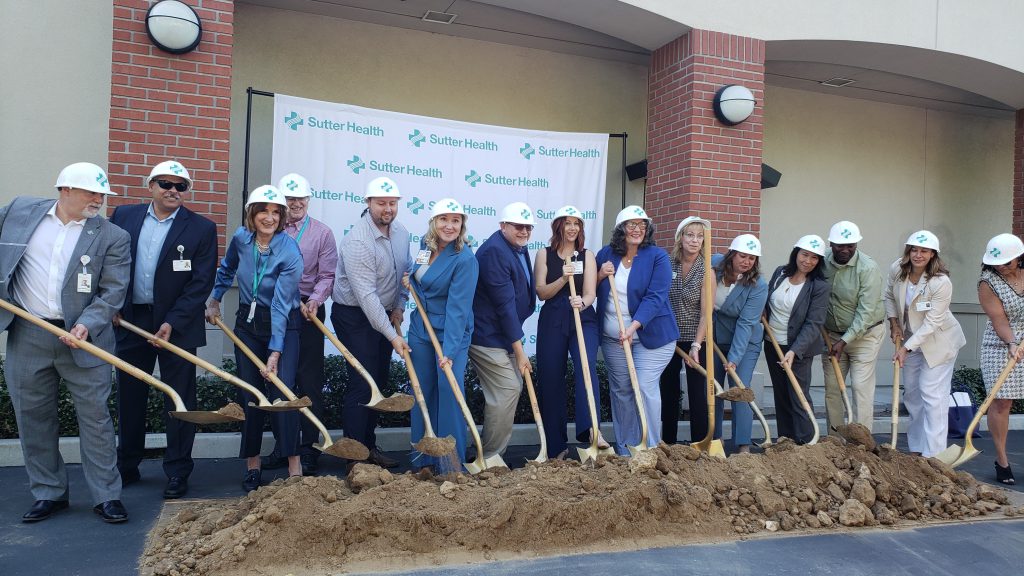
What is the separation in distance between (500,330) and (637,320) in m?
0.99

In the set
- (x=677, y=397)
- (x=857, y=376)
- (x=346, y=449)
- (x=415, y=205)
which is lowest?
(x=346, y=449)

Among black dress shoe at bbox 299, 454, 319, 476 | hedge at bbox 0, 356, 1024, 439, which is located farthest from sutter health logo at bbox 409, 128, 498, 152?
black dress shoe at bbox 299, 454, 319, 476

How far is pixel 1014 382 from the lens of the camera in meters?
5.94

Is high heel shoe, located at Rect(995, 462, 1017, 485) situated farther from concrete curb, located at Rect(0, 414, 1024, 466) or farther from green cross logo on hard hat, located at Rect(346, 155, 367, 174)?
green cross logo on hard hat, located at Rect(346, 155, 367, 174)

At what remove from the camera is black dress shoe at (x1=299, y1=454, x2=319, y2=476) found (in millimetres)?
5430

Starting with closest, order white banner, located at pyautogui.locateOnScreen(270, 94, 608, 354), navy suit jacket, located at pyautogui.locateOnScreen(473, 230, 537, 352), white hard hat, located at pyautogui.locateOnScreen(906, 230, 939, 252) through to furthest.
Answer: navy suit jacket, located at pyautogui.locateOnScreen(473, 230, 537, 352) → white hard hat, located at pyautogui.locateOnScreen(906, 230, 939, 252) → white banner, located at pyautogui.locateOnScreen(270, 94, 608, 354)

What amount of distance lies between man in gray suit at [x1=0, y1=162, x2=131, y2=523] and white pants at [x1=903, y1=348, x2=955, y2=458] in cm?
569

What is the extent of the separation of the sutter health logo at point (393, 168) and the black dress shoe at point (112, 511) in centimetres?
358

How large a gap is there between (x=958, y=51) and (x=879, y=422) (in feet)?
13.7

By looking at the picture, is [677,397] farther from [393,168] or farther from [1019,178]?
[1019,178]

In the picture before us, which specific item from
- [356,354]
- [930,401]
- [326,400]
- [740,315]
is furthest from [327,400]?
[930,401]

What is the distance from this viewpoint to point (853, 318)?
608 centimetres

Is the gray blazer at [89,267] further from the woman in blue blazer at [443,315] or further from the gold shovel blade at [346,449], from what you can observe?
the woman in blue blazer at [443,315]

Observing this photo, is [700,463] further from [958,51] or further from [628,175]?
[958,51]
